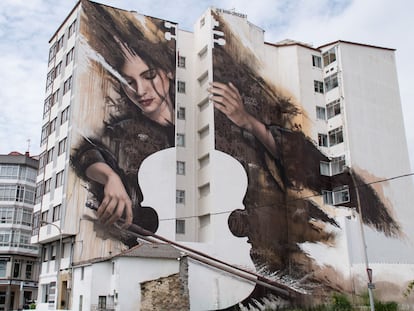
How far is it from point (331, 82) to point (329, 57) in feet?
9.25

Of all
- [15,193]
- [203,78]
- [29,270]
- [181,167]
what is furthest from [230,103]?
[29,270]

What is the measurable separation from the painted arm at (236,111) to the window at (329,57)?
9.85 meters

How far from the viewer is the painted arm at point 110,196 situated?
139ft

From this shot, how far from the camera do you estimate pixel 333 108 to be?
51.6 m

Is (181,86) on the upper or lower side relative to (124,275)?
upper

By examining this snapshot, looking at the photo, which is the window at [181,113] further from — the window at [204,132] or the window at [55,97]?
the window at [55,97]

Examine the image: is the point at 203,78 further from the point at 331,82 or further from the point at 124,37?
the point at 331,82

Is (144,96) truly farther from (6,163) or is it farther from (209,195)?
(6,163)

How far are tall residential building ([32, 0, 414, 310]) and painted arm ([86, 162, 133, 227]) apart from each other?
0.09 metres

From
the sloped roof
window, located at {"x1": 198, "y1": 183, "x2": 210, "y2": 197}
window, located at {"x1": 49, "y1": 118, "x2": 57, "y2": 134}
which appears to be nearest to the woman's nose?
window, located at {"x1": 49, "y1": 118, "x2": 57, "y2": 134}

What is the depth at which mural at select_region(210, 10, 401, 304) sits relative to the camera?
153 ft

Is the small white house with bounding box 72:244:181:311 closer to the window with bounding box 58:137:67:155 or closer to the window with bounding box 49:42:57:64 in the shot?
the window with bounding box 58:137:67:155

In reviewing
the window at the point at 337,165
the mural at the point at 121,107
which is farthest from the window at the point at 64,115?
the window at the point at 337,165

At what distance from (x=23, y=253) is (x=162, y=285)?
3518 centimetres
